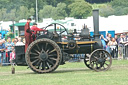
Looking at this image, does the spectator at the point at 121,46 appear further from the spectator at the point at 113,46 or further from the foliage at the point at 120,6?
the foliage at the point at 120,6

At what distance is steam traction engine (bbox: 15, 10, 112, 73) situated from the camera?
16.5 m

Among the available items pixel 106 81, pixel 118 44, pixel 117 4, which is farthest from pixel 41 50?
pixel 117 4

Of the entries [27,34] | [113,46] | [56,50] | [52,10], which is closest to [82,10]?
[52,10]

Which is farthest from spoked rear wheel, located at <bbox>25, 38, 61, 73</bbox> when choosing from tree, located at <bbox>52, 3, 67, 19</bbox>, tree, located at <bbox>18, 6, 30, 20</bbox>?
tree, located at <bbox>18, 6, 30, 20</bbox>

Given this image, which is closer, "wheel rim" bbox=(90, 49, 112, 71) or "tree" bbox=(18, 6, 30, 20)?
"wheel rim" bbox=(90, 49, 112, 71)

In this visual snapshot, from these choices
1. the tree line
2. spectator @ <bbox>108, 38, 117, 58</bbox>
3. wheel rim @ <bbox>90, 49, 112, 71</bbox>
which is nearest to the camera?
wheel rim @ <bbox>90, 49, 112, 71</bbox>

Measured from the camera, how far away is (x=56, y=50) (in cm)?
1656

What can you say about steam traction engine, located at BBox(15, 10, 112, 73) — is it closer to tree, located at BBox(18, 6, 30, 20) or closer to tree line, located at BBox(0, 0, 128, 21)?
tree line, located at BBox(0, 0, 128, 21)

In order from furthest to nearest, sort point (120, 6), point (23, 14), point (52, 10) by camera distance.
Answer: point (120, 6) < point (52, 10) < point (23, 14)

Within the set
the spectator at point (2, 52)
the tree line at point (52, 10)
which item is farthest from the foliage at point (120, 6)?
the spectator at point (2, 52)

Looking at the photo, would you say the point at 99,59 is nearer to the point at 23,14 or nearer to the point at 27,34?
the point at 27,34

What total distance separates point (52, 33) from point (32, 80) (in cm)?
306

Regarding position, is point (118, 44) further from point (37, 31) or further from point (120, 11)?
point (120, 11)

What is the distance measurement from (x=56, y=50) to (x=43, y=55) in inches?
19.7
